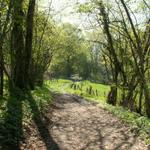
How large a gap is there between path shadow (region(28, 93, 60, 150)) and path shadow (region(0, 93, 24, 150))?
84 cm

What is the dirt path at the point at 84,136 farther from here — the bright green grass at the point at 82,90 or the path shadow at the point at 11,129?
the bright green grass at the point at 82,90

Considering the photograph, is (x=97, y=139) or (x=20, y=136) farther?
(x=97, y=139)

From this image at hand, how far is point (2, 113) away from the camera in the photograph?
12188 millimetres

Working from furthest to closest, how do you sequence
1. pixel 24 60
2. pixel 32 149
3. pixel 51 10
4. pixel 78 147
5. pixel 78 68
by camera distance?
pixel 78 68, pixel 51 10, pixel 24 60, pixel 78 147, pixel 32 149

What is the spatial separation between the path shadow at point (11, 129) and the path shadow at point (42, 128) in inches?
33.2

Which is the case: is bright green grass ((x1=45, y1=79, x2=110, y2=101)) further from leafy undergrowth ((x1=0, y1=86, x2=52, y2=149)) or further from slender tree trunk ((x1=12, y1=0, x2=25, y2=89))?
leafy undergrowth ((x1=0, y1=86, x2=52, y2=149))

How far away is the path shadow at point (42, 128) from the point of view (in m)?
11.1

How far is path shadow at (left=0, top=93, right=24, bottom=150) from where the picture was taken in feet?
32.2

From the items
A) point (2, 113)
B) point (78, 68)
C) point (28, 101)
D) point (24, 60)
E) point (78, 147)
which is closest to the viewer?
point (78, 147)

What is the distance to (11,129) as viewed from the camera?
1095 cm

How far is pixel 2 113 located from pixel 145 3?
10.8 metres

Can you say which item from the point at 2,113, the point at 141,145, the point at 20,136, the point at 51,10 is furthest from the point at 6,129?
the point at 51,10

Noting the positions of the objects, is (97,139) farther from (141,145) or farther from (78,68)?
(78,68)

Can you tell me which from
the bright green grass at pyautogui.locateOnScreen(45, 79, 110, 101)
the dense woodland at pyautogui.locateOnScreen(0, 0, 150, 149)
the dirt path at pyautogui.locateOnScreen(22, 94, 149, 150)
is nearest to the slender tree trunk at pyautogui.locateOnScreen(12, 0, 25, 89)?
the dense woodland at pyautogui.locateOnScreen(0, 0, 150, 149)
